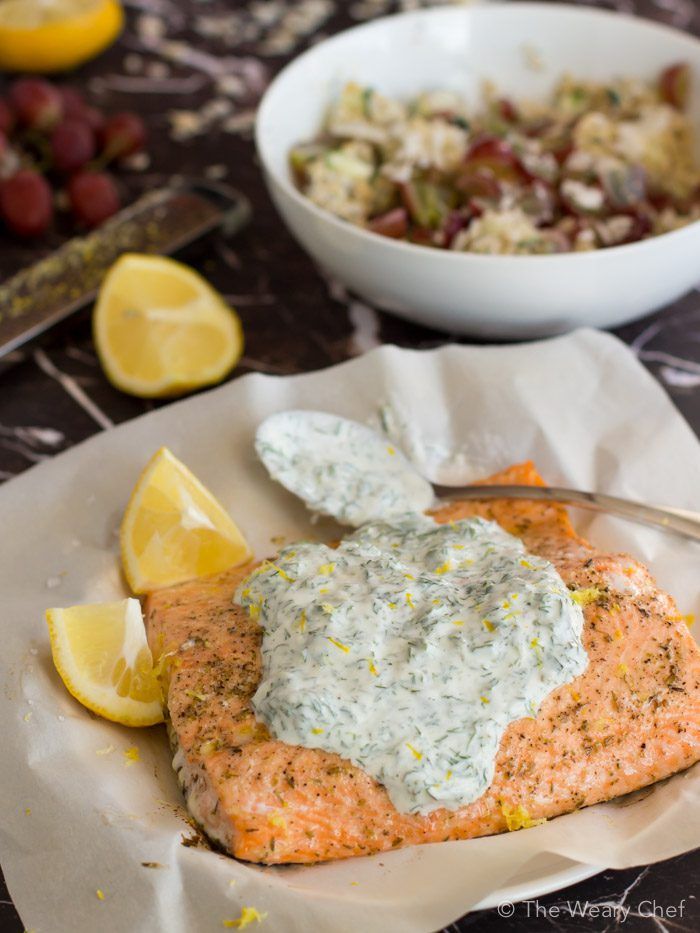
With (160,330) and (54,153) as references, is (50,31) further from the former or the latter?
(160,330)

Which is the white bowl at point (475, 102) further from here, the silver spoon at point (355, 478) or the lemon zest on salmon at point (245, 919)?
the lemon zest on salmon at point (245, 919)

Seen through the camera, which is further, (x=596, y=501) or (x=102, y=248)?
(x=102, y=248)

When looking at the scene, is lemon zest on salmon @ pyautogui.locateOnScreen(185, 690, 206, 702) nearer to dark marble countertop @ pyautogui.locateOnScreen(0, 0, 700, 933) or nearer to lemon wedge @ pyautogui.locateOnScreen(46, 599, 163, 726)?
lemon wedge @ pyautogui.locateOnScreen(46, 599, 163, 726)

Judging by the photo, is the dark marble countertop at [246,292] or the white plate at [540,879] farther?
the dark marble countertop at [246,292]

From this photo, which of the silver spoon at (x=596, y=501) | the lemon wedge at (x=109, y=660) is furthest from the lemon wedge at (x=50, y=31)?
the lemon wedge at (x=109, y=660)

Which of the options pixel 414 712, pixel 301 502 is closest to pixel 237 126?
pixel 301 502

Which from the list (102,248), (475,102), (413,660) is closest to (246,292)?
(102,248)

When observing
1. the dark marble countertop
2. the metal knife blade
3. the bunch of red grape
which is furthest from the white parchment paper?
the bunch of red grape

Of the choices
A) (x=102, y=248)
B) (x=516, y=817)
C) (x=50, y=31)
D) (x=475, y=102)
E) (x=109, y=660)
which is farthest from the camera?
(x=50, y=31)
